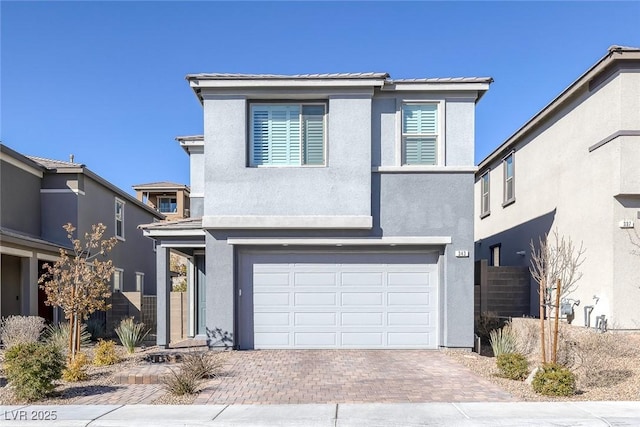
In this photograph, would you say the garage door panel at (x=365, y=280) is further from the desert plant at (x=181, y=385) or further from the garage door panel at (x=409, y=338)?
the desert plant at (x=181, y=385)

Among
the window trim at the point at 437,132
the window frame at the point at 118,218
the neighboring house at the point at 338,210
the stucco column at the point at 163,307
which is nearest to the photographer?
the neighboring house at the point at 338,210

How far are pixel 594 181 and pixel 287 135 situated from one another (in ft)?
25.9

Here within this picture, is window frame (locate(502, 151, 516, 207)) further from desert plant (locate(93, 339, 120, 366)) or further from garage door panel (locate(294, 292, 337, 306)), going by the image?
desert plant (locate(93, 339, 120, 366))

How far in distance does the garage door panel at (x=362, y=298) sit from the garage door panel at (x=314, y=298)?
0.30 metres

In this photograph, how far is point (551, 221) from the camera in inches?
588

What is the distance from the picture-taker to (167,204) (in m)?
43.3

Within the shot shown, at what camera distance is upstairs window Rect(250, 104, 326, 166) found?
39.8 ft

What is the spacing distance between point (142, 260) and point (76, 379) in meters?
14.9

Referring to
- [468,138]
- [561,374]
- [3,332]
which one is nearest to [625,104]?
[468,138]

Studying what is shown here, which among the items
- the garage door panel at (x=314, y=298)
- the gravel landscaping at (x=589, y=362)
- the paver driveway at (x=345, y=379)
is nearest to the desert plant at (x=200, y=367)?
the paver driveway at (x=345, y=379)

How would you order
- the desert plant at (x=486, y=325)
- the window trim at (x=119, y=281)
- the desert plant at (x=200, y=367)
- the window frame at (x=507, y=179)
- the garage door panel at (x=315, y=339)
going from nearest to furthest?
the desert plant at (x=200, y=367) < the garage door panel at (x=315, y=339) < the desert plant at (x=486, y=325) < the window frame at (x=507, y=179) < the window trim at (x=119, y=281)

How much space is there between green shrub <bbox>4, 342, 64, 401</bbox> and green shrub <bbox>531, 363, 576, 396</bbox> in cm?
793

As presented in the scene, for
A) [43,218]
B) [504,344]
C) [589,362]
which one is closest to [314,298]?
[504,344]

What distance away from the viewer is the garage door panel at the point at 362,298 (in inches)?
482
